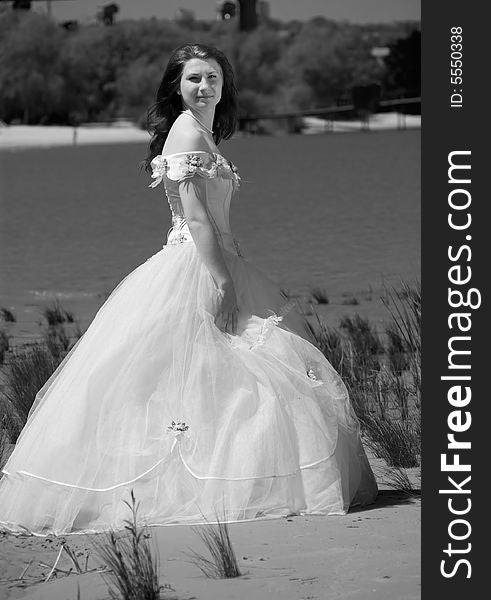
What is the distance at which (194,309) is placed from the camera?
13.9 ft

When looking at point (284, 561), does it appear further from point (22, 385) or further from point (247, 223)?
point (247, 223)

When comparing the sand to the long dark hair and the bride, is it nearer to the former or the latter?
the bride

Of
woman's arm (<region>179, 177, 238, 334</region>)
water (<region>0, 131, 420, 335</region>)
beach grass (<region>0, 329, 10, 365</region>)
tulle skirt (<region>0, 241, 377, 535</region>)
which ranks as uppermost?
woman's arm (<region>179, 177, 238, 334</region>)

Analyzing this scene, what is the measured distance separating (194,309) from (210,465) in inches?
21.1

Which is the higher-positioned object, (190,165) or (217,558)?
(190,165)

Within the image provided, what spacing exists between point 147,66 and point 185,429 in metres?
71.0

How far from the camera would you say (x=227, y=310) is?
13.9 feet

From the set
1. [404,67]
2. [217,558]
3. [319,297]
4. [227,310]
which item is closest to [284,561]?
[217,558]

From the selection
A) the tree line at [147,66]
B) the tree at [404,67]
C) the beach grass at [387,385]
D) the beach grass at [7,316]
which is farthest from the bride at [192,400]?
the tree at [404,67]

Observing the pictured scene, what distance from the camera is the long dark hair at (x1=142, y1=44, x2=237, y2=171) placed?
4387 mm

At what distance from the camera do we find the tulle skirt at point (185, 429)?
13.1 feet

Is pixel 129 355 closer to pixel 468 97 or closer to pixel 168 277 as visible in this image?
pixel 168 277

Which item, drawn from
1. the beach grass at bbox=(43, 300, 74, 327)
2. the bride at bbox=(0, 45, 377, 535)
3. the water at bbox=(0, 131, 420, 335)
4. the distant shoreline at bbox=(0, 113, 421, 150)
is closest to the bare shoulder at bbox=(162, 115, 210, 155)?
the bride at bbox=(0, 45, 377, 535)

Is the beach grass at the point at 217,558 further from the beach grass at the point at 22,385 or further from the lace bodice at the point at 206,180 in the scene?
the beach grass at the point at 22,385
